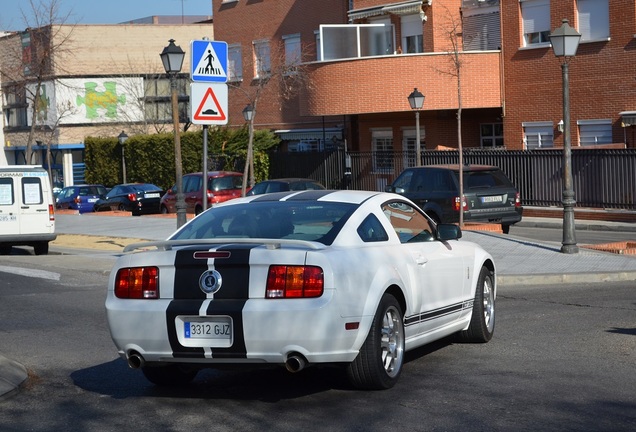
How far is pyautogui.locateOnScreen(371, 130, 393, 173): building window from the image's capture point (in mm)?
36947

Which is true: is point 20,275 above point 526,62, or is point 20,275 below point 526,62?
below

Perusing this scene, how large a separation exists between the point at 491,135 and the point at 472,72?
3237 mm

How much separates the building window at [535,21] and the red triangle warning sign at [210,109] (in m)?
20.1

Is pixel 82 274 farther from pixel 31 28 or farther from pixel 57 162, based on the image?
pixel 57 162

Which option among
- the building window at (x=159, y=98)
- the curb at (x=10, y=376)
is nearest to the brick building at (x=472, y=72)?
the curb at (x=10, y=376)

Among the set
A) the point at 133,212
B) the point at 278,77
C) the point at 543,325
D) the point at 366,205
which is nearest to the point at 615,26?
the point at 278,77

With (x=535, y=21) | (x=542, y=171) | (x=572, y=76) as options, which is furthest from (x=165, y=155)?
(x=572, y=76)

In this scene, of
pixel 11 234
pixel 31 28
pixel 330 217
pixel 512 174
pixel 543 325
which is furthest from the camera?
pixel 31 28

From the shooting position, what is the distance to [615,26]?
30609 mm

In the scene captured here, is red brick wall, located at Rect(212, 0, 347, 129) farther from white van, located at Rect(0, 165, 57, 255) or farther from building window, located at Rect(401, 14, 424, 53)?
white van, located at Rect(0, 165, 57, 255)

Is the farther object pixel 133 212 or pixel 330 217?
pixel 133 212

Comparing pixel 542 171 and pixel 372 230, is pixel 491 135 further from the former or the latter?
pixel 372 230

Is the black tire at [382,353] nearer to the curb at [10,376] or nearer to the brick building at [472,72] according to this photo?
the curb at [10,376]

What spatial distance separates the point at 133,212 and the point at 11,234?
15978mm
